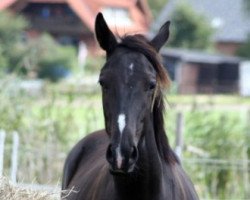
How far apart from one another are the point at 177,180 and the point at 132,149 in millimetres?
1136

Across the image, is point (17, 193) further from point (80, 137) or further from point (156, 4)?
point (156, 4)

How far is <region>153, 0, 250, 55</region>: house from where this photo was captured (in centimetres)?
7225

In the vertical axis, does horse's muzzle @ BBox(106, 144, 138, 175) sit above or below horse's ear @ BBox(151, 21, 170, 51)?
below

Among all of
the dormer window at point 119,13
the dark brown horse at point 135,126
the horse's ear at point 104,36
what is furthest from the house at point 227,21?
the horse's ear at point 104,36

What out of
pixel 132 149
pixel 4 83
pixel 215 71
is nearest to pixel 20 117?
pixel 4 83

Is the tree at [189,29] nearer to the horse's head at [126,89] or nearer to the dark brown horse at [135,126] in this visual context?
the dark brown horse at [135,126]

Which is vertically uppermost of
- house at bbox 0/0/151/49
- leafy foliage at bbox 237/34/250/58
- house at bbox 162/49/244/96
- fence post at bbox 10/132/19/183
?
house at bbox 0/0/151/49

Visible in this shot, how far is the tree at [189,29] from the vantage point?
61.4 meters

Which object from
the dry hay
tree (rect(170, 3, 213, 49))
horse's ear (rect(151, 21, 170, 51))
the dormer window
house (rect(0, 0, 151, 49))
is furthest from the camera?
the dormer window

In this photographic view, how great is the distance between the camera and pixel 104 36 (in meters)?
6.09

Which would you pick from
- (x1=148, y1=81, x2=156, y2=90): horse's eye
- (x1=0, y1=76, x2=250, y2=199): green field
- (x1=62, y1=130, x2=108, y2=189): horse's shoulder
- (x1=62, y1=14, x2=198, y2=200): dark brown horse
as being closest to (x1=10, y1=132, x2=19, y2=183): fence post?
(x1=0, y1=76, x2=250, y2=199): green field

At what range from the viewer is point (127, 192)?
19.8 ft

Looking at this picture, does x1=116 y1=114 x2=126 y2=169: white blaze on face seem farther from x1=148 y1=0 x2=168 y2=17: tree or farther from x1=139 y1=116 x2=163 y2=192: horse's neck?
x1=148 y1=0 x2=168 y2=17: tree

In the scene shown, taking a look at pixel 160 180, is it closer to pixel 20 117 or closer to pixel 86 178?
pixel 86 178
